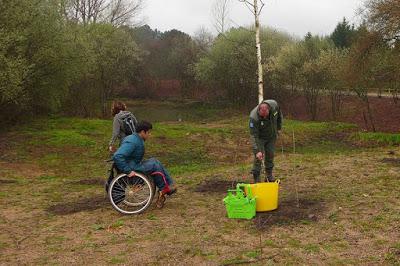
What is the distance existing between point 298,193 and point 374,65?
615 inches

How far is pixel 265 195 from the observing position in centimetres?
702

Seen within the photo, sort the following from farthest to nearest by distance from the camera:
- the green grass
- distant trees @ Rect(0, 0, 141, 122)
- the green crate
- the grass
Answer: the green grass → distant trees @ Rect(0, 0, 141, 122) → the green crate → the grass

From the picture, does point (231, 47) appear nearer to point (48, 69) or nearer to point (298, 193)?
point (48, 69)

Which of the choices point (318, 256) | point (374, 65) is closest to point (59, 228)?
point (318, 256)

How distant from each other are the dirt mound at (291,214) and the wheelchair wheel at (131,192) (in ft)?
5.85

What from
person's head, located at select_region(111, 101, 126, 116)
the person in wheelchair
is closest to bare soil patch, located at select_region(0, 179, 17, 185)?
person's head, located at select_region(111, 101, 126, 116)

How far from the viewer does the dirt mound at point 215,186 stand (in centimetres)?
925

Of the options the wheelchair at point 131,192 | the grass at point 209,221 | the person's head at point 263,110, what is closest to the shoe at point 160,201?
the grass at point 209,221

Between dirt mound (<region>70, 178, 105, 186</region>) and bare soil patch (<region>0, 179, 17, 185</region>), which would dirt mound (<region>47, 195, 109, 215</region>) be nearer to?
dirt mound (<region>70, 178, 105, 186</region>)

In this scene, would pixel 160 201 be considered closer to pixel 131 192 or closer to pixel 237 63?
pixel 131 192

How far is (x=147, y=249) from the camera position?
5.70m

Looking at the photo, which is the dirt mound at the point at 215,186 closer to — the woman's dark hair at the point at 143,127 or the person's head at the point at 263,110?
the person's head at the point at 263,110

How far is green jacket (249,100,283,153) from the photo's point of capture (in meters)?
8.23

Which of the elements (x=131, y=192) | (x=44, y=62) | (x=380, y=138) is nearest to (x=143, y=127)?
(x=131, y=192)
